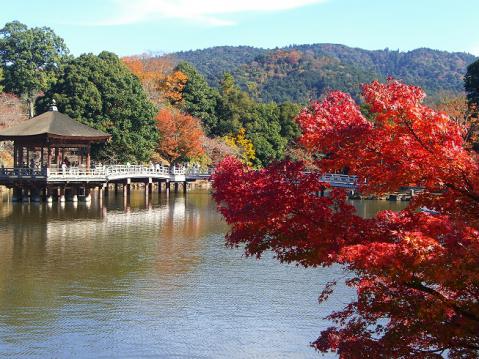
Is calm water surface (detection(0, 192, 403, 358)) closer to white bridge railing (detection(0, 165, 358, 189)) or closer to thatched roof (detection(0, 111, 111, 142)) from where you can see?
white bridge railing (detection(0, 165, 358, 189))

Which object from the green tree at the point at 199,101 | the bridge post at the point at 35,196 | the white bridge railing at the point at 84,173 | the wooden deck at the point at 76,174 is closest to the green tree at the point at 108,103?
the white bridge railing at the point at 84,173

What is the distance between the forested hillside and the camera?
127 metres

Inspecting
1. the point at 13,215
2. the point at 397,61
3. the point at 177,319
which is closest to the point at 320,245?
the point at 177,319

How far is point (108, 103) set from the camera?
42188mm

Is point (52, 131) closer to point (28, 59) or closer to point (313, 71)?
point (28, 59)

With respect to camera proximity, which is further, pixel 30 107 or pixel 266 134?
pixel 266 134

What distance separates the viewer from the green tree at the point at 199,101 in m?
58.1

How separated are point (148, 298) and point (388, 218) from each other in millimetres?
7184

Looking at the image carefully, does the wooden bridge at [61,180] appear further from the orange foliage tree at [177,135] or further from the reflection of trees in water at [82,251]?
the orange foliage tree at [177,135]

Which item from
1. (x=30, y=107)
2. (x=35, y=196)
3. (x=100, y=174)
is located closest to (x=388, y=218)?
(x=100, y=174)

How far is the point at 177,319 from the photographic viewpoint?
1230cm

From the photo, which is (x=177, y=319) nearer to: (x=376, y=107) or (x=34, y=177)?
(x=376, y=107)

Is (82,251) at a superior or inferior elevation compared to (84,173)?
inferior

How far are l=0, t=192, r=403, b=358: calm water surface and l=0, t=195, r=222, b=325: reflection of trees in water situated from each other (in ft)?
0.12
